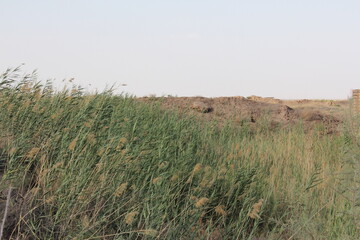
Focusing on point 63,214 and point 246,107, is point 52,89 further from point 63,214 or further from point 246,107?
point 246,107

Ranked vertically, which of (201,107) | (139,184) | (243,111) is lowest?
(139,184)

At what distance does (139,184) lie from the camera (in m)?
5.22

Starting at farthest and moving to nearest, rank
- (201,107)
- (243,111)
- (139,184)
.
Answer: (243,111) < (201,107) < (139,184)

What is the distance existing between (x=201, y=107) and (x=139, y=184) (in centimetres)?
717

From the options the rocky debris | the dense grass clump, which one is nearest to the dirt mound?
the rocky debris

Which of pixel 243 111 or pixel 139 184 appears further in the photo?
pixel 243 111

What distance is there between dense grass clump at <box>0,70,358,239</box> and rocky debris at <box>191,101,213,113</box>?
3.12m

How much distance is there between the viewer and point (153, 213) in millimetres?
4211

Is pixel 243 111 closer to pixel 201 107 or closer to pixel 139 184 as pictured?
pixel 201 107

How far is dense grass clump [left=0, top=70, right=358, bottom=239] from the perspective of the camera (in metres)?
4.36

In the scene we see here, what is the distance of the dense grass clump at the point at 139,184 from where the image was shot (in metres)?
4.36

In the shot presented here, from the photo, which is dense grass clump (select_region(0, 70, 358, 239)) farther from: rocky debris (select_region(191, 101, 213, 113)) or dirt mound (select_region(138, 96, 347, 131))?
rocky debris (select_region(191, 101, 213, 113))

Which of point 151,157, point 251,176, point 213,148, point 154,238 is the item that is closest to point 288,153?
point 213,148

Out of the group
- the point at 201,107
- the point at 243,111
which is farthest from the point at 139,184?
the point at 243,111
